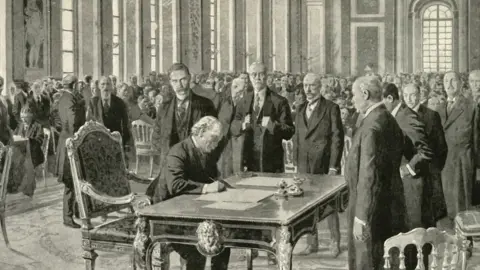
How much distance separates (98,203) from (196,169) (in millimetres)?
1049

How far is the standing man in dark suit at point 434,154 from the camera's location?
5.51 metres

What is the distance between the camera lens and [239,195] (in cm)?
440

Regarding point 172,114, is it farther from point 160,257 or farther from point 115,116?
point 115,116

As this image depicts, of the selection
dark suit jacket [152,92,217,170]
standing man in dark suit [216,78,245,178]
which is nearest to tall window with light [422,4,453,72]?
standing man in dark suit [216,78,245,178]

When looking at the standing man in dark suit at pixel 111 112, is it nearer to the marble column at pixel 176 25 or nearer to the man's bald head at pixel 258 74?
the man's bald head at pixel 258 74

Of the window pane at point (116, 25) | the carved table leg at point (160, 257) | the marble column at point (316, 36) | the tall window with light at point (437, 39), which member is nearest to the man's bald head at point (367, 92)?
the carved table leg at point (160, 257)

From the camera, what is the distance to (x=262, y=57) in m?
24.1

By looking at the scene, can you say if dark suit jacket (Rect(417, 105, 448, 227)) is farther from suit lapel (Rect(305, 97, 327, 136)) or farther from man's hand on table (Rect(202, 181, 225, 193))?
man's hand on table (Rect(202, 181, 225, 193))

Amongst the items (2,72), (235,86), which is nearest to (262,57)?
(2,72)

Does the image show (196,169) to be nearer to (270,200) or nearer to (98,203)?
(270,200)

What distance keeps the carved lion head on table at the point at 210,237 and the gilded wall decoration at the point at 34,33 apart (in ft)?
29.4

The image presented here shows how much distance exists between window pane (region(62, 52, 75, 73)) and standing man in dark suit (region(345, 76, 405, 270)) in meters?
10.2

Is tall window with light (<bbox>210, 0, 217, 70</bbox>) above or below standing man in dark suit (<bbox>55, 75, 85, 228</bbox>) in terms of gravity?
above

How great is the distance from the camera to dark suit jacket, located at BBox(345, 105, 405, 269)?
4.05 metres
